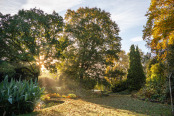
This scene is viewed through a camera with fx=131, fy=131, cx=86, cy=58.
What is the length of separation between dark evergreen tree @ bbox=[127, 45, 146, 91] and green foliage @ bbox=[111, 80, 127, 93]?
2.77ft

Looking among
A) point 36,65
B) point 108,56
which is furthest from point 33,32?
point 108,56

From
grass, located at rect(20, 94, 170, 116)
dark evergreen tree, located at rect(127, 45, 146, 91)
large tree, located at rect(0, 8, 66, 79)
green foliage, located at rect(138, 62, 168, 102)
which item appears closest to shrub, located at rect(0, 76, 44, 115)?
grass, located at rect(20, 94, 170, 116)

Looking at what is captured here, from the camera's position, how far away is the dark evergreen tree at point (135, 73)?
57.5 feet

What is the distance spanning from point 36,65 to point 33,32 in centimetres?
354

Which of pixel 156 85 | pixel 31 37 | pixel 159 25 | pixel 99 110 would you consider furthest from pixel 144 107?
pixel 31 37

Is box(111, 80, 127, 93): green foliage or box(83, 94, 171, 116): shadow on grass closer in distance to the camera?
A: box(83, 94, 171, 116): shadow on grass

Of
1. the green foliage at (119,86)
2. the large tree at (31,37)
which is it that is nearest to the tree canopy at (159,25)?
the green foliage at (119,86)

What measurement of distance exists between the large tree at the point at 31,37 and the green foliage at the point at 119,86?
392 inches

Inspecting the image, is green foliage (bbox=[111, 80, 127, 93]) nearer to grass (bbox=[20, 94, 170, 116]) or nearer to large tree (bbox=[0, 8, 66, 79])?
large tree (bbox=[0, 8, 66, 79])

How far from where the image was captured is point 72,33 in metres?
15.6

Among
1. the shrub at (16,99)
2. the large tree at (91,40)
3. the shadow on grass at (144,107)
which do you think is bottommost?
the shadow on grass at (144,107)

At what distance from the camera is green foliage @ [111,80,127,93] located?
18812mm

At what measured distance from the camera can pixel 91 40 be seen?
51.0ft

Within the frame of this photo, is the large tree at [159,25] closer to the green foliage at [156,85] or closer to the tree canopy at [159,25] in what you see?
the tree canopy at [159,25]
